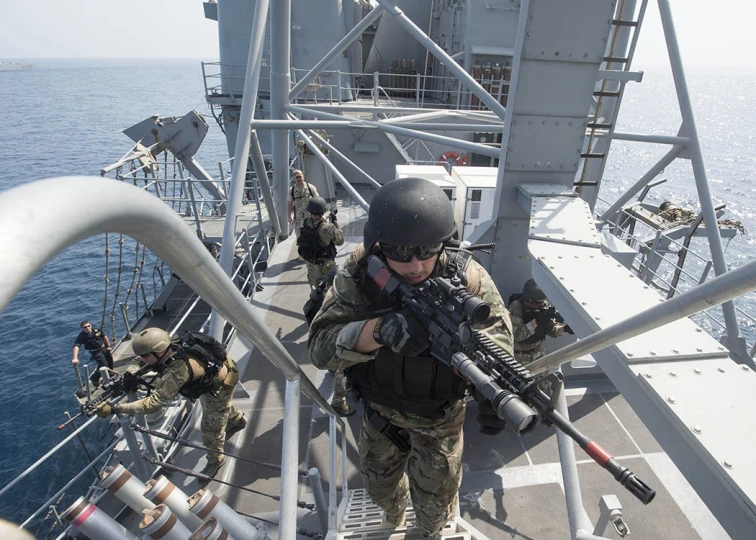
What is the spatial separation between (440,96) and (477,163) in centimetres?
675

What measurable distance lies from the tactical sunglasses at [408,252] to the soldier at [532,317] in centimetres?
228

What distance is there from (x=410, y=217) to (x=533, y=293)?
8.24 ft

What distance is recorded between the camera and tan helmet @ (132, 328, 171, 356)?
4.23m

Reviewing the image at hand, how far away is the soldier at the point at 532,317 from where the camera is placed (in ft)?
14.7

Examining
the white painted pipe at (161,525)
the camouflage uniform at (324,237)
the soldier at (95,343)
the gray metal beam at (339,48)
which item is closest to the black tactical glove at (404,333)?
the white painted pipe at (161,525)

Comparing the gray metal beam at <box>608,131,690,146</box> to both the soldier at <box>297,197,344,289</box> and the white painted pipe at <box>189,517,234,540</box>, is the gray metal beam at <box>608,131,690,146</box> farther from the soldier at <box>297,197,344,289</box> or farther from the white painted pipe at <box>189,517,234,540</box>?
the white painted pipe at <box>189,517,234,540</box>

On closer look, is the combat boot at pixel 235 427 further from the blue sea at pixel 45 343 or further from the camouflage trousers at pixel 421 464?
the blue sea at pixel 45 343

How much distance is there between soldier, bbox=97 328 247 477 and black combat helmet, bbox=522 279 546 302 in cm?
328

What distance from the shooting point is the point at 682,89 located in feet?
15.5

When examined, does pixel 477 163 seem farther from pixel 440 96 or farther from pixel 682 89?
pixel 682 89

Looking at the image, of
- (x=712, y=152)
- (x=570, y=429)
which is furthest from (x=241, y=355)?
(x=712, y=152)

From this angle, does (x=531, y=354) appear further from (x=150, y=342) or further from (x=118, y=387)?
(x=118, y=387)

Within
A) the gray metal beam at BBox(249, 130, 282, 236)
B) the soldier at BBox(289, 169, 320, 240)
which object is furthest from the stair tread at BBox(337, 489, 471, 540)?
the soldier at BBox(289, 169, 320, 240)

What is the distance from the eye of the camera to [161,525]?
252cm
